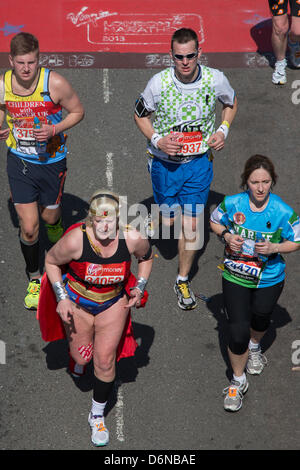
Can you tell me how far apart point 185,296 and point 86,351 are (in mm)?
1712

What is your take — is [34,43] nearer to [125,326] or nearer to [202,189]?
[202,189]

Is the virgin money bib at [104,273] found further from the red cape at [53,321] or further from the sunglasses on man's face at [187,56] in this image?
the sunglasses on man's face at [187,56]

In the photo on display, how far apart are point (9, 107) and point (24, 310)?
2128 mm

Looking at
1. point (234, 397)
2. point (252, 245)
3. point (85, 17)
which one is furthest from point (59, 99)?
point (85, 17)

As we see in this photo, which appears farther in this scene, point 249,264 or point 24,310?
point 24,310

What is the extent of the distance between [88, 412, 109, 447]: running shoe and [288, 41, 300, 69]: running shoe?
666 centimetres

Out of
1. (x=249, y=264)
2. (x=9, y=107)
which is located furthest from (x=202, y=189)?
(x=9, y=107)

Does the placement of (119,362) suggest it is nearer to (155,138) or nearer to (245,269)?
(245,269)

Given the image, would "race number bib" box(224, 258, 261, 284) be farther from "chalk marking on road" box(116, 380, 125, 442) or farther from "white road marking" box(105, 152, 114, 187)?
"white road marking" box(105, 152, 114, 187)

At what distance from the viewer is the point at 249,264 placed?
7.31 m

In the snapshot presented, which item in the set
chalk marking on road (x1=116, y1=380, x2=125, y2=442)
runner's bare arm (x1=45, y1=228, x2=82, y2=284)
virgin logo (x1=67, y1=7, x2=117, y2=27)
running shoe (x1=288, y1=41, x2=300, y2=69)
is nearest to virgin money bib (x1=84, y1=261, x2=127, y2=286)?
runner's bare arm (x1=45, y1=228, x2=82, y2=284)

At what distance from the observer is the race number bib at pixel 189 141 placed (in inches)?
328

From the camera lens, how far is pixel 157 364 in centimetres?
821
